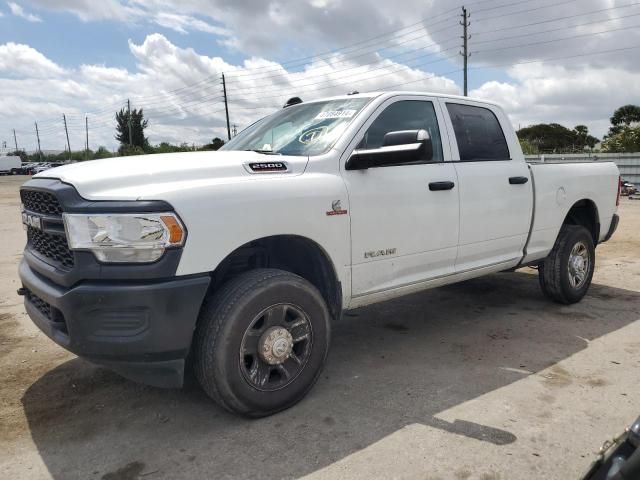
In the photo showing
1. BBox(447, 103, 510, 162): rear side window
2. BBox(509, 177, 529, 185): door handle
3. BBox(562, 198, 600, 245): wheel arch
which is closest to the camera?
BBox(447, 103, 510, 162): rear side window

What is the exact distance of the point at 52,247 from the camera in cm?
311

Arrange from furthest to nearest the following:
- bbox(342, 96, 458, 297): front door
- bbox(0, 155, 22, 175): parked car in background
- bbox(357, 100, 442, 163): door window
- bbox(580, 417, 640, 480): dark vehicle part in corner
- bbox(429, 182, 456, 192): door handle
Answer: bbox(0, 155, 22, 175): parked car in background, bbox(429, 182, 456, 192): door handle, bbox(357, 100, 442, 163): door window, bbox(342, 96, 458, 297): front door, bbox(580, 417, 640, 480): dark vehicle part in corner

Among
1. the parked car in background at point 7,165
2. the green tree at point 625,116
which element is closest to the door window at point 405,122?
the green tree at point 625,116

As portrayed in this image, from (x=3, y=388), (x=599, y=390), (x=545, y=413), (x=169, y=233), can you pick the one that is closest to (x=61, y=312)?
(x=169, y=233)

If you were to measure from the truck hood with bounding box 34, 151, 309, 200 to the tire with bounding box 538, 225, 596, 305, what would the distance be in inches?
123

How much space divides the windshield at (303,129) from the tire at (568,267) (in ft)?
8.75

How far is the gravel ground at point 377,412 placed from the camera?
2.75 meters

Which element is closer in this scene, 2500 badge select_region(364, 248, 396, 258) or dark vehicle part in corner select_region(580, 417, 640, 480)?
dark vehicle part in corner select_region(580, 417, 640, 480)

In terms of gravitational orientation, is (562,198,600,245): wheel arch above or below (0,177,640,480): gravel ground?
above

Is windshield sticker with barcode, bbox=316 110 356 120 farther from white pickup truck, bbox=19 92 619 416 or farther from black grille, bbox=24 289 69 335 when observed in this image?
black grille, bbox=24 289 69 335

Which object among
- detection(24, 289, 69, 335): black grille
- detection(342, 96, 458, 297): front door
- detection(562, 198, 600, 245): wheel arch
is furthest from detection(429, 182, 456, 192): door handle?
detection(24, 289, 69, 335): black grille

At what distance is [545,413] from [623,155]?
91.4 ft

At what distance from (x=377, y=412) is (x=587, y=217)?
3.81 meters

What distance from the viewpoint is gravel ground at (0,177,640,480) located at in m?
2.75
